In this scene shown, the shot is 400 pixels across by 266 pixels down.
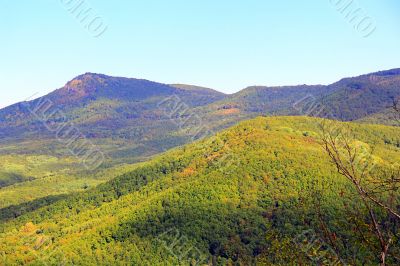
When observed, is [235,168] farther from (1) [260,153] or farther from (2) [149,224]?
(2) [149,224]

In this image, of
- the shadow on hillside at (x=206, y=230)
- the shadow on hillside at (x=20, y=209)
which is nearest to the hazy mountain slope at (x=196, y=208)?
the shadow on hillside at (x=206, y=230)

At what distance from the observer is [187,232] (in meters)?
115

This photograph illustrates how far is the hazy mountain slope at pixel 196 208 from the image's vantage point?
112 metres

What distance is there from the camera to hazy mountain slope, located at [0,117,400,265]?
112m

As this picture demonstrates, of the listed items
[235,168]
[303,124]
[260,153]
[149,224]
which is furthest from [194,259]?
[303,124]

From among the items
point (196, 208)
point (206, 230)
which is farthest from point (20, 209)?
point (206, 230)

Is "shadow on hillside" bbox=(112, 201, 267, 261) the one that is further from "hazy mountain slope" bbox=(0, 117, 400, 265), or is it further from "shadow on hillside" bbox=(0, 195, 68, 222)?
"shadow on hillside" bbox=(0, 195, 68, 222)

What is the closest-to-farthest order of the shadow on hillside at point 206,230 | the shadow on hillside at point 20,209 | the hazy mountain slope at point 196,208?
1. the shadow on hillside at point 206,230
2. the hazy mountain slope at point 196,208
3. the shadow on hillside at point 20,209

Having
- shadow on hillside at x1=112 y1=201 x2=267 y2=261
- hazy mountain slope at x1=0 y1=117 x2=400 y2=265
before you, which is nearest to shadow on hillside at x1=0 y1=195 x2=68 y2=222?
hazy mountain slope at x1=0 y1=117 x2=400 y2=265

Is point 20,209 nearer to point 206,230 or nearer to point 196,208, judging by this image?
point 196,208

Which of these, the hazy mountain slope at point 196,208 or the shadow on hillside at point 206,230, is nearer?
the shadow on hillside at point 206,230

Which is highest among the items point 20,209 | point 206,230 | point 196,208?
point 196,208

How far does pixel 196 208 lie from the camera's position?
401 ft

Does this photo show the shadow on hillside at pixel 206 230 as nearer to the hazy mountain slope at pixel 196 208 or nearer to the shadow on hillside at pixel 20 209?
the hazy mountain slope at pixel 196 208
